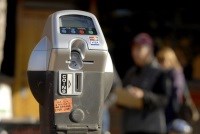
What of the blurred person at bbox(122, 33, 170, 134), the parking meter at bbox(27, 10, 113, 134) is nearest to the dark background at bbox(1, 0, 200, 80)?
the blurred person at bbox(122, 33, 170, 134)

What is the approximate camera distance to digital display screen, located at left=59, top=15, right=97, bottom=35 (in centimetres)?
393

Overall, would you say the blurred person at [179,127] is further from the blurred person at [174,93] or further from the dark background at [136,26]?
the dark background at [136,26]

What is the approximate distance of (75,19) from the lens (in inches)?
160

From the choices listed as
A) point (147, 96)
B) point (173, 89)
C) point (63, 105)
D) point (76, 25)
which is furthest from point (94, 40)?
point (173, 89)

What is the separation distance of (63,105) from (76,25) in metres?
0.47

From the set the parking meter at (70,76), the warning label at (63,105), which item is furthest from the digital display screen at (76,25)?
the warning label at (63,105)

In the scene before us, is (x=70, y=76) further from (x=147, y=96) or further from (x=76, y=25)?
(x=147, y=96)

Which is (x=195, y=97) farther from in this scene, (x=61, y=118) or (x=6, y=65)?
(x=61, y=118)

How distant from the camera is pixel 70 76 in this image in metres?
3.85

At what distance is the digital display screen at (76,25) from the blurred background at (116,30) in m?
6.39

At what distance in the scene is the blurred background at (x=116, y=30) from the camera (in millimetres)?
10508

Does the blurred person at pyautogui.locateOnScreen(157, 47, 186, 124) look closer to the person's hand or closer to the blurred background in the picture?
the person's hand

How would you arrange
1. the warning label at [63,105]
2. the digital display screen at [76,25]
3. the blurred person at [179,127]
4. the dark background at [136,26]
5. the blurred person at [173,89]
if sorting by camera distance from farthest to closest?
the dark background at [136,26] → the blurred person at [173,89] → the blurred person at [179,127] → the digital display screen at [76,25] → the warning label at [63,105]

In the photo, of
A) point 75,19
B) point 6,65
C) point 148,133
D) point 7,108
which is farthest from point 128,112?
point 6,65
